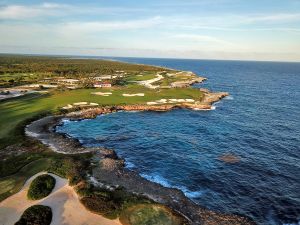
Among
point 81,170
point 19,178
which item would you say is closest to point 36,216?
point 19,178

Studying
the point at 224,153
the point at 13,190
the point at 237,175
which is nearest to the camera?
the point at 13,190

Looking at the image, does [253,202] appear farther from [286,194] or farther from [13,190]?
[13,190]

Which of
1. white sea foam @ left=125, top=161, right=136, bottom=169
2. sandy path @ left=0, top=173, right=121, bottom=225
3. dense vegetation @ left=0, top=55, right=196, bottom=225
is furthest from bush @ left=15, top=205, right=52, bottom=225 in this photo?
white sea foam @ left=125, top=161, right=136, bottom=169

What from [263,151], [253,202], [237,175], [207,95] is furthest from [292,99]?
[253,202]

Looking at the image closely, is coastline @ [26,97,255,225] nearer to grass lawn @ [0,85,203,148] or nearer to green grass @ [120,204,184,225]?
green grass @ [120,204,184,225]

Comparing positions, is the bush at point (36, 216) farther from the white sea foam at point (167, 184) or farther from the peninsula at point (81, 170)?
the white sea foam at point (167, 184)

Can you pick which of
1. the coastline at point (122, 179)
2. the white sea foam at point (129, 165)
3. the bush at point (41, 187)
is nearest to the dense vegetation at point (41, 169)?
the bush at point (41, 187)
